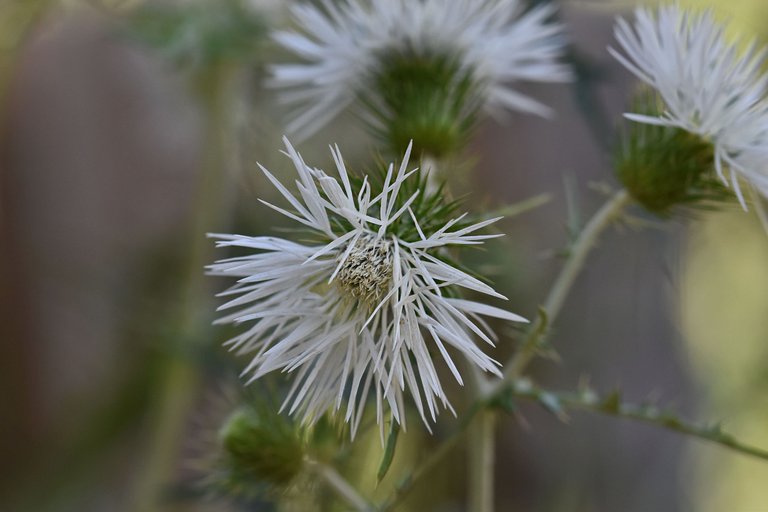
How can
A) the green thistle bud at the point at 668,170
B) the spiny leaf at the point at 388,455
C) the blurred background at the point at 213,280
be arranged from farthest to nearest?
the blurred background at the point at 213,280, the green thistle bud at the point at 668,170, the spiny leaf at the point at 388,455

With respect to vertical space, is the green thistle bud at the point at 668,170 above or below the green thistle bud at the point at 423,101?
below

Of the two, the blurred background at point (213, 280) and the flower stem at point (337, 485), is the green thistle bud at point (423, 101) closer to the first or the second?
the blurred background at point (213, 280)

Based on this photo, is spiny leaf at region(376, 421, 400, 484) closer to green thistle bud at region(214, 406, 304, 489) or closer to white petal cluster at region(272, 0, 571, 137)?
green thistle bud at region(214, 406, 304, 489)

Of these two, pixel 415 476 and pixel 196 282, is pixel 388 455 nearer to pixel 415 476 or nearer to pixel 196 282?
pixel 415 476

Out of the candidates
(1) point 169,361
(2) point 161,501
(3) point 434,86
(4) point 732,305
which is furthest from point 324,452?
(4) point 732,305

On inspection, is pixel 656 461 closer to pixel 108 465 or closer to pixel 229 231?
pixel 229 231

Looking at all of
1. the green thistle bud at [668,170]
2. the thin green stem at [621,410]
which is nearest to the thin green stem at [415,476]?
the thin green stem at [621,410]

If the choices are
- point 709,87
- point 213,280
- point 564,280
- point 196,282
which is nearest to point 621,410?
point 564,280
